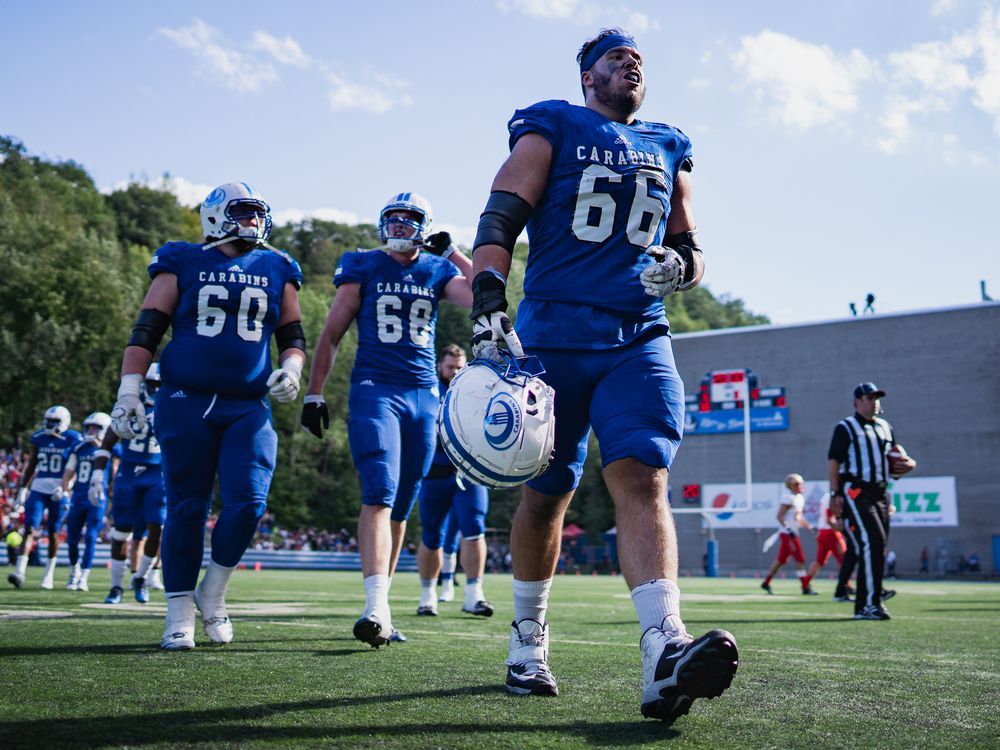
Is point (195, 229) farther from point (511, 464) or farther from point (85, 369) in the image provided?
point (511, 464)

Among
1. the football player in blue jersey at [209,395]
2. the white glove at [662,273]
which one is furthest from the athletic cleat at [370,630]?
the white glove at [662,273]

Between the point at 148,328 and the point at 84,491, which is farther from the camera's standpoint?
the point at 84,491

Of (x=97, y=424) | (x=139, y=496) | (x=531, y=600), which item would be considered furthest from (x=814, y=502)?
(x=531, y=600)

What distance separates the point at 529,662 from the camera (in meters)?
3.85

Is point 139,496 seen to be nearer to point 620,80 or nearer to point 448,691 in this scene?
point 448,691

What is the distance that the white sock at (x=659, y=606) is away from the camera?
3180mm

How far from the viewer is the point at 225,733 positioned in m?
2.93

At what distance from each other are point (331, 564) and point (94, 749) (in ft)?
109

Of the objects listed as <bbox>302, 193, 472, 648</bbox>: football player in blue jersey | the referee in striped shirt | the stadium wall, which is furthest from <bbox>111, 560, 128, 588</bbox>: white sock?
the stadium wall

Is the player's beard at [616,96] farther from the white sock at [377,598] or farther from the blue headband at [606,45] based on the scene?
the white sock at [377,598]

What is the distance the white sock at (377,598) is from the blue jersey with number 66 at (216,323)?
3.78ft

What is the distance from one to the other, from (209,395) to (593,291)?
250 cm

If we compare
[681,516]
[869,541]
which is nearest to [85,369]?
[681,516]

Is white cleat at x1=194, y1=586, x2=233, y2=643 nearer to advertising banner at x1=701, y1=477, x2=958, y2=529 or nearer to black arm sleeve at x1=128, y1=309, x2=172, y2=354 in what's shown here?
black arm sleeve at x1=128, y1=309, x2=172, y2=354
